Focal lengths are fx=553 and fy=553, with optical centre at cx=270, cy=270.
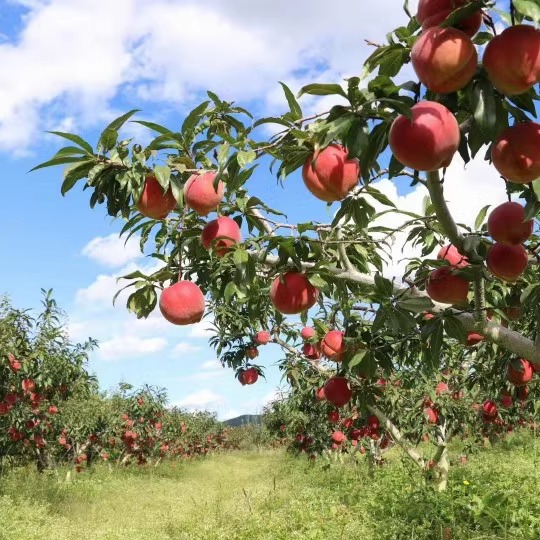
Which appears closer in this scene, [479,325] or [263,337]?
[479,325]

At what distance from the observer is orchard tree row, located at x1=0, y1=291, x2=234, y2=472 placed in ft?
26.7

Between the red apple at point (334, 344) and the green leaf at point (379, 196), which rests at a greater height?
the green leaf at point (379, 196)

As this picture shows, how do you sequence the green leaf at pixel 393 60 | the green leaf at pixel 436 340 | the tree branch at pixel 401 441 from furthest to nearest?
1. the tree branch at pixel 401 441
2. the green leaf at pixel 436 340
3. the green leaf at pixel 393 60

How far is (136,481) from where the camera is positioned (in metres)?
15.1

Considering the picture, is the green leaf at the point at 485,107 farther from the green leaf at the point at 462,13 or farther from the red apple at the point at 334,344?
the red apple at the point at 334,344

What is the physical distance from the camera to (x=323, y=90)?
138cm

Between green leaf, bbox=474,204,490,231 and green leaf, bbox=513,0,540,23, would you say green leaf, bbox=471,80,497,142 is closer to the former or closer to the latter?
green leaf, bbox=513,0,540,23

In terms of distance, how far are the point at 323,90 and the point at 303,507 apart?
287 inches

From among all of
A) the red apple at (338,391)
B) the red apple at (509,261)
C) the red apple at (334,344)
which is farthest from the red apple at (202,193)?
the red apple at (338,391)

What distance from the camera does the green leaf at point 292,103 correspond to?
1.60 meters

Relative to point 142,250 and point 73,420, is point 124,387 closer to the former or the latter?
point 73,420

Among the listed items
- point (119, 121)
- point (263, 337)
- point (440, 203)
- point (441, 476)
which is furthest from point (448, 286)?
point (441, 476)

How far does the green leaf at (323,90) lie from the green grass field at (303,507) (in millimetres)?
3739

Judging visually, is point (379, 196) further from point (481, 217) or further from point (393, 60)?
point (481, 217)
